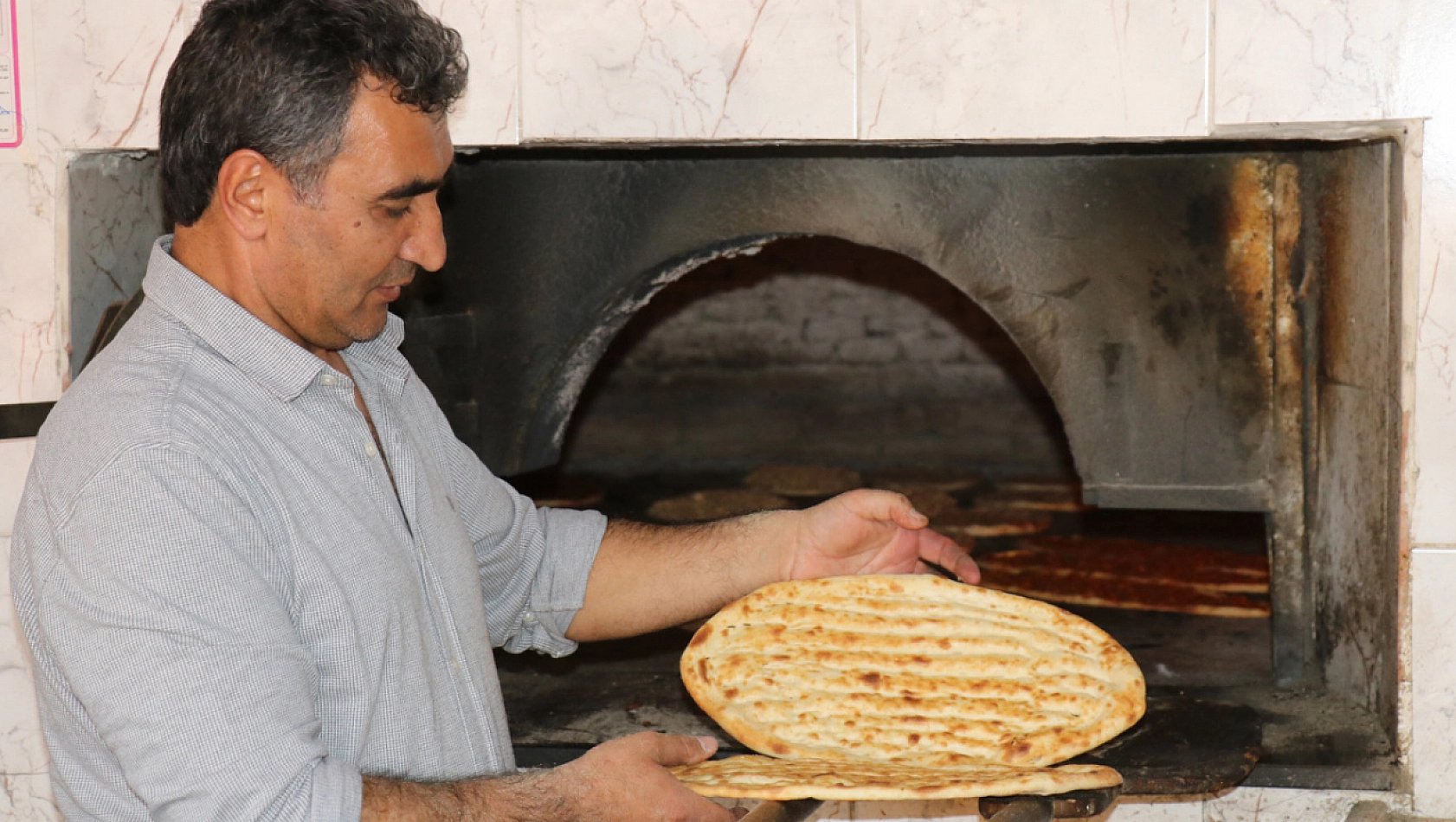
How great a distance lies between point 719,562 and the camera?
2.14m

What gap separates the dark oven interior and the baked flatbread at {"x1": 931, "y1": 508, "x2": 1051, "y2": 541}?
1.20 metres

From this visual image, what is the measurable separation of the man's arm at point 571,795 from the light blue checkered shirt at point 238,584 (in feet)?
0.21

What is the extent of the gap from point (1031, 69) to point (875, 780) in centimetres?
121

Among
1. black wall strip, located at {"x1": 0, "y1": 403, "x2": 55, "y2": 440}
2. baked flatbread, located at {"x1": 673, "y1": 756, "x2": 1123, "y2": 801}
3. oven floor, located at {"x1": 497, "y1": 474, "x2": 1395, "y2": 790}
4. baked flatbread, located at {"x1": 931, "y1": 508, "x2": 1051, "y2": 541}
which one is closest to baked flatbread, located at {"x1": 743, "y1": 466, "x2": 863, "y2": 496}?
baked flatbread, located at {"x1": 931, "y1": 508, "x2": 1051, "y2": 541}

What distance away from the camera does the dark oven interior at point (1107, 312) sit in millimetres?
2408

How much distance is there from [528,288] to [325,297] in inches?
45.4

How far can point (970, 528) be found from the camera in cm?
421

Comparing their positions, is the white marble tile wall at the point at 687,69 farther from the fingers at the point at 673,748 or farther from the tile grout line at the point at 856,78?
the fingers at the point at 673,748

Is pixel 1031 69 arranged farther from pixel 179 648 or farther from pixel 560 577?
pixel 179 648

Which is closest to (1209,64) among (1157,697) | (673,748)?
(1157,697)

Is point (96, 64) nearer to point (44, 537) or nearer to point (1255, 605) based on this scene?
point (44, 537)

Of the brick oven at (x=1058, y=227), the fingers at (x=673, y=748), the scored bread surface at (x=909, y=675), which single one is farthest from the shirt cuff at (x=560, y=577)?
Result: the brick oven at (x=1058, y=227)

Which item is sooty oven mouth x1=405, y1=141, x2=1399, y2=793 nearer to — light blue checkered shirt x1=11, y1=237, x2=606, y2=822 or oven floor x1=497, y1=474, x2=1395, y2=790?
oven floor x1=497, y1=474, x2=1395, y2=790

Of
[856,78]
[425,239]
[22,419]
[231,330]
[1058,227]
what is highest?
[856,78]
